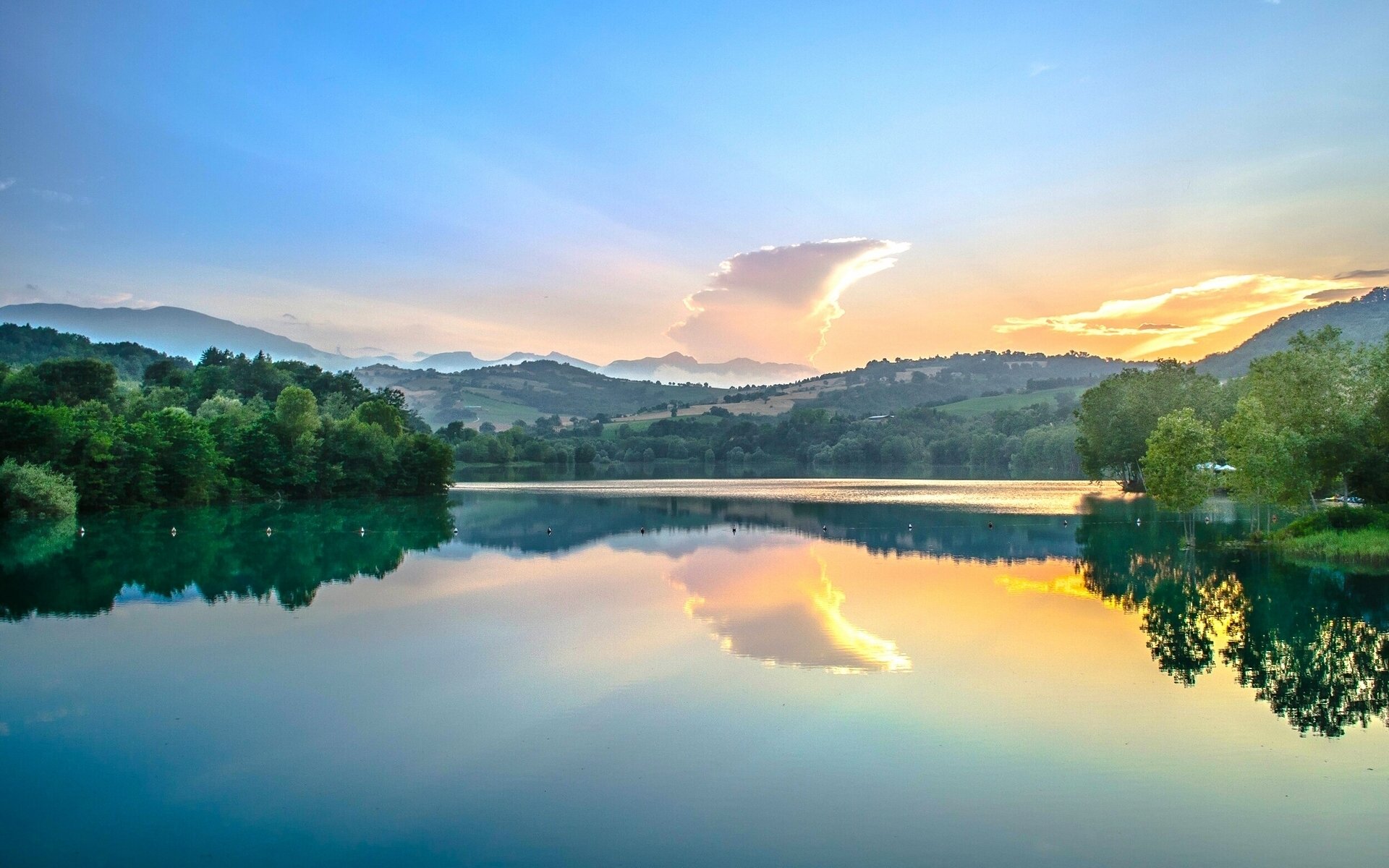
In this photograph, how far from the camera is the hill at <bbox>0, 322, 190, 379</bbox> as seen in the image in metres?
128

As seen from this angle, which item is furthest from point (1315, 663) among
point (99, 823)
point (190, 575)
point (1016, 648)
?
point (190, 575)

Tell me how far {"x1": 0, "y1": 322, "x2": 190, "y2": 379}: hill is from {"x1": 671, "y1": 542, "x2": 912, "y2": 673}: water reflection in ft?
380

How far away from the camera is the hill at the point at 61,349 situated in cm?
12750

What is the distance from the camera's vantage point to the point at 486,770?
1324 centimetres

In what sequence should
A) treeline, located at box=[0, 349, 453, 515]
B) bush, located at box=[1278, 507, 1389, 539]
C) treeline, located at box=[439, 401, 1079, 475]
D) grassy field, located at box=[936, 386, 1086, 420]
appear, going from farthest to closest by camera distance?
grassy field, located at box=[936, 386, 1086, 420] < treeline, located at box=[439, 401, 1079, 475] < treeline, located at box=[0, 349, 453, 515] < bush, located at box=[1278, 507, 1389, 539]

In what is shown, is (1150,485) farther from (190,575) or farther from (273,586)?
(190,575)

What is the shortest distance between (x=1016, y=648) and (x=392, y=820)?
14.9m

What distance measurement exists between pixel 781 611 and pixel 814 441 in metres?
141

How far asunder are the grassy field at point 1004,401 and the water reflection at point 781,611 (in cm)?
13688

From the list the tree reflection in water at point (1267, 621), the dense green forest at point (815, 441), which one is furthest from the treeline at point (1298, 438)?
the dense green forest at point (815, 441)

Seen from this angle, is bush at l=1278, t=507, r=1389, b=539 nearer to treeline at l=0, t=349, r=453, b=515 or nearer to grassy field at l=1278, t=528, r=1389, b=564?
grassy field at l=1278, t=528, r=1389, b=564

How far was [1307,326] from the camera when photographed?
512ft

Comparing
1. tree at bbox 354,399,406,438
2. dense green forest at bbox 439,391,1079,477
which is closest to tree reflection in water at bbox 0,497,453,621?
tree at bbox 354,399,406,438

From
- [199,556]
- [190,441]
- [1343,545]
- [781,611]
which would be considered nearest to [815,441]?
[190,441]
